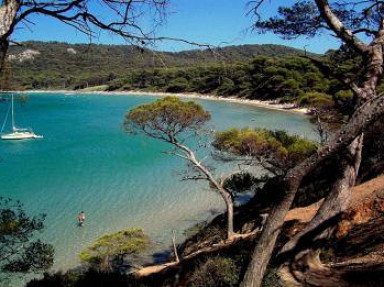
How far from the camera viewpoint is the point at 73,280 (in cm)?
845

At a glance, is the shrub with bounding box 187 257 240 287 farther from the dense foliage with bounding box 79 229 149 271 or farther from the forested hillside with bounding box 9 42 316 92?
the dense foliage with bounding box 79 229 149 271

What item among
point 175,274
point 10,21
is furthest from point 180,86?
point 10,21

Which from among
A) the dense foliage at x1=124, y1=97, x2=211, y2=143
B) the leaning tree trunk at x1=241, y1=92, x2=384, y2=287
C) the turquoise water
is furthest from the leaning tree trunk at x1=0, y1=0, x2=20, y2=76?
the turquoise water

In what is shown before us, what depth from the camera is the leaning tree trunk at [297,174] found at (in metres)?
3.68

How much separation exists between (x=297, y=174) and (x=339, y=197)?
1.66 m

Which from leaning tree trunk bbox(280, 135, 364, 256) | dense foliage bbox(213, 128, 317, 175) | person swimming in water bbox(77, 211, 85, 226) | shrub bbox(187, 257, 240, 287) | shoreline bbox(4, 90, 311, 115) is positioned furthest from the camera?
shoreline bbox(4, 90, 311, 115)

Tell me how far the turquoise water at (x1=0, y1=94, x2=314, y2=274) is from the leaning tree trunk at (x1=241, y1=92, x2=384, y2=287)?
11839 mm

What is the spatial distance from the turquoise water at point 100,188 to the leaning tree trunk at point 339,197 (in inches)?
447

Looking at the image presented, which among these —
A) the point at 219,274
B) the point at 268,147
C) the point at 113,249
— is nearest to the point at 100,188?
the point at 113,249

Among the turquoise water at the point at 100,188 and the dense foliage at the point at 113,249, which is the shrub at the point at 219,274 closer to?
the dense foliage at the point at 113,249

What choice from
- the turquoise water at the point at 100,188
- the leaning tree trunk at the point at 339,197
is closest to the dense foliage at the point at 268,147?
the turquoise water at the point at 100,188

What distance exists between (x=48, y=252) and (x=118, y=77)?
128m

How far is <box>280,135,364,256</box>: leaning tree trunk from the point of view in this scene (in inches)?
212

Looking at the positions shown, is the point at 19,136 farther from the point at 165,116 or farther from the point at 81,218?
the point at 165,116
